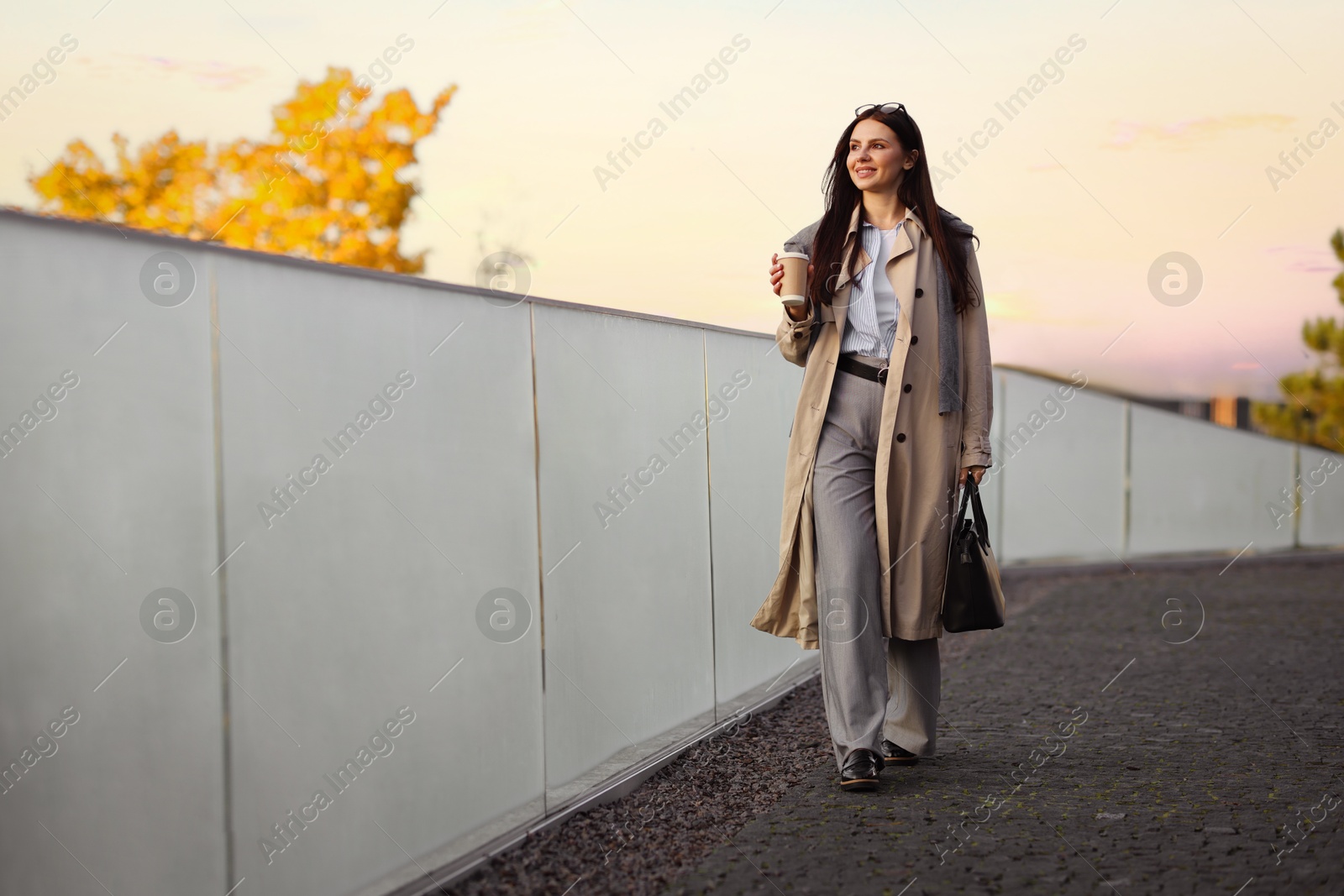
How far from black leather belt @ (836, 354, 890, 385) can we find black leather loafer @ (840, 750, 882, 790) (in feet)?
3.67

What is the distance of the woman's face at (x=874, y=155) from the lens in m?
3.90

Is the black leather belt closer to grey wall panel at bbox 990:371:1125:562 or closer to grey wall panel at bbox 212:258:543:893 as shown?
grey wall panel at bbox 212:258:543:893

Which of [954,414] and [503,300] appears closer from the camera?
[503,300]

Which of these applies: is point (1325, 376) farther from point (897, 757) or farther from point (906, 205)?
point (897, 757)

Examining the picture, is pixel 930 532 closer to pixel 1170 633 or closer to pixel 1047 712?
pixel 1047 712

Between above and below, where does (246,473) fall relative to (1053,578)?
above

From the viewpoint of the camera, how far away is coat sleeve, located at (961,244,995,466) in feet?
12.8

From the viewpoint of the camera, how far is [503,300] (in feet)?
10.1

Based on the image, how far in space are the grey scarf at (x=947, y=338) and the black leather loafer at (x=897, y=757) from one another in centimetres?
108

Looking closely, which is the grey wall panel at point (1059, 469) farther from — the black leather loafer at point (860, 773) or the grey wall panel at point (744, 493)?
the black leather loafer at point (860, 773)

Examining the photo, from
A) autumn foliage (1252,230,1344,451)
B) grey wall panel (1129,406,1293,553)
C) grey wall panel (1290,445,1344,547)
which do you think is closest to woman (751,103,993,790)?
grey wall panel (1129,406,1293,553)

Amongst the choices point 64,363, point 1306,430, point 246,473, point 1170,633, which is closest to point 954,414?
point 246,473

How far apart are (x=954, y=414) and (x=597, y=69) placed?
6.87m

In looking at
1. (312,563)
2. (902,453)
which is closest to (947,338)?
(902,453)
